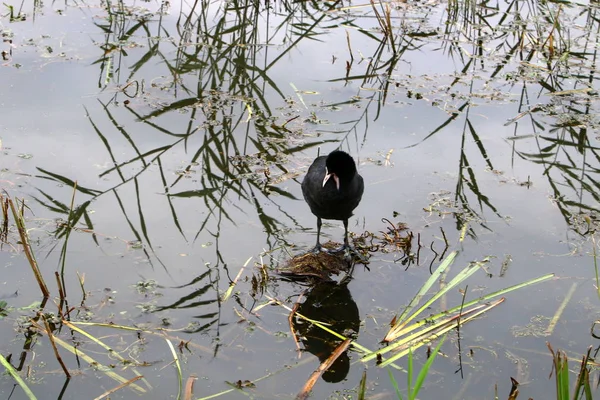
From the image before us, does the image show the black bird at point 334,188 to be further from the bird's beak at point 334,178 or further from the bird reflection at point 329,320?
the bird reflection at point 329,320

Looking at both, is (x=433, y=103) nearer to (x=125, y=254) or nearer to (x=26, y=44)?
(x=125, y=254)

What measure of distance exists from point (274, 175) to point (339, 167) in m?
1.02

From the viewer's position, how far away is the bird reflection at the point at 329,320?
3.69 m

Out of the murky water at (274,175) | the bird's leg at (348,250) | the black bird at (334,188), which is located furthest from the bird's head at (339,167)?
the murky water at (274,175)

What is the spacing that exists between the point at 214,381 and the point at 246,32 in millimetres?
4621

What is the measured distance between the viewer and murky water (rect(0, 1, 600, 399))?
12.2 ft

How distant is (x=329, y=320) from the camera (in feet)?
13.3

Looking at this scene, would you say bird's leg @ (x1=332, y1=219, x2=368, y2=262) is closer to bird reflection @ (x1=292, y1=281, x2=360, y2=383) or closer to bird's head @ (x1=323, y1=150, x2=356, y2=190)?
bird reflection @ (x1=292, y1=281, x2=360, y2=383)

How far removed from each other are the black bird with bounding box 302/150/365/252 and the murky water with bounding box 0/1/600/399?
33 centimetres

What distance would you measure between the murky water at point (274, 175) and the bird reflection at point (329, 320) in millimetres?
23

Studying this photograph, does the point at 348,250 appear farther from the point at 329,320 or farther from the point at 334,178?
the point at 329,320

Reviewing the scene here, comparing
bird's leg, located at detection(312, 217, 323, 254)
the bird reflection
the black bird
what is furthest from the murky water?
the black bird

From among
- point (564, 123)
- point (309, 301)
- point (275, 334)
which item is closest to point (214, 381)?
point (275, 334)

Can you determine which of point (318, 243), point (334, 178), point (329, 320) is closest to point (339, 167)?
point (334, 178)
